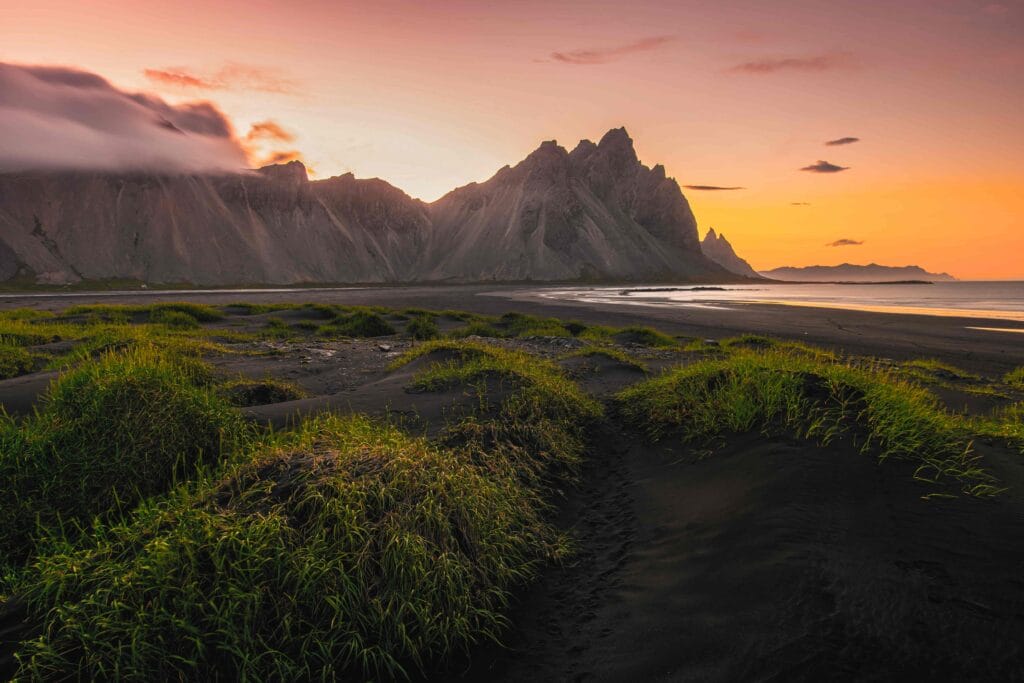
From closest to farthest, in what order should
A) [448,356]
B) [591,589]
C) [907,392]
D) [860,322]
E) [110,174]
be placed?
[591,589], [907,392], [448,356], [860,322], [110,174]

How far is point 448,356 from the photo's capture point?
46.4ft

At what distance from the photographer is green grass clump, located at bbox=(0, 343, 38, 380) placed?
13.2 m

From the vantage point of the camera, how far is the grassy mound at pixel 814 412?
633cm

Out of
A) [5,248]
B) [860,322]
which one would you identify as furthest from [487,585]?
[5,248]

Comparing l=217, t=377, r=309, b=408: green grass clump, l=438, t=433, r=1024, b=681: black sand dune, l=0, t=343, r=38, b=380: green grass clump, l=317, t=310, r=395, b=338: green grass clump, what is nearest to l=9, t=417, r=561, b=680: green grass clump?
l=438, t=433, r=1024, b=681: black sand dune

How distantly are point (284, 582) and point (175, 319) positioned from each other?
32260 mm

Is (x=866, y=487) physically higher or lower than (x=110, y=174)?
lower

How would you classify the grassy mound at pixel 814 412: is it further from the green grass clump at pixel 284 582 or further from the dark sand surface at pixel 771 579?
the green grass clump at pixel 284 582

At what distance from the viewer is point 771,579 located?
478 centimetres

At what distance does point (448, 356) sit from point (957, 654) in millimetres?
11678

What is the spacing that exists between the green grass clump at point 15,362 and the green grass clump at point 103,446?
8.23 meters

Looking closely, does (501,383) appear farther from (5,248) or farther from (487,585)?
(5,248)

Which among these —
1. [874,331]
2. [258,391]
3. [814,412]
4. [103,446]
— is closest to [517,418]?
[814,412]

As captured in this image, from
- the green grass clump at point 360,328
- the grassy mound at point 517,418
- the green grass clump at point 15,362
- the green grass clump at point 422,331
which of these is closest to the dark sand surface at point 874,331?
the green grass clump at point 422,331
